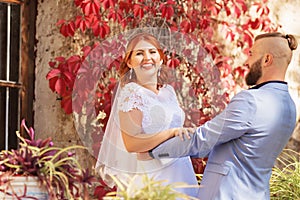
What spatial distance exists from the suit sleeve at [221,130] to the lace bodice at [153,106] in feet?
0.44

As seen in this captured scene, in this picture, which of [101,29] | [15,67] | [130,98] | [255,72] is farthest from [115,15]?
[255,72]

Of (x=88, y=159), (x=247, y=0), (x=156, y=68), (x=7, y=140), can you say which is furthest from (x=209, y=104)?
(x=247, y=0)

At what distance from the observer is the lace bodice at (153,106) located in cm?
362

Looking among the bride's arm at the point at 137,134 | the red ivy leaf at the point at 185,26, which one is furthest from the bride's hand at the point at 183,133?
the red ivy leaf at the point at 185,26

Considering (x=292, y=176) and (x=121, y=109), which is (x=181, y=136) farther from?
(x=292, y=176)

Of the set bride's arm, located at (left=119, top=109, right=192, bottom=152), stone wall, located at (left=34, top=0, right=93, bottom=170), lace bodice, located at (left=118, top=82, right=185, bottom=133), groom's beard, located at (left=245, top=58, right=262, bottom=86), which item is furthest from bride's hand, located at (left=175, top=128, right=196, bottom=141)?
stone wall, located at (left=34, top=0, right=93, bottom=170)

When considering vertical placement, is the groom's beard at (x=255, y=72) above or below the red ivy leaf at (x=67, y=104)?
above

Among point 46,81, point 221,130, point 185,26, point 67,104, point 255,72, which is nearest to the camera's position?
point 221,130

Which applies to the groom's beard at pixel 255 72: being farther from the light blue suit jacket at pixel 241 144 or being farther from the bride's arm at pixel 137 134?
the bride's arm at pixel 137 134

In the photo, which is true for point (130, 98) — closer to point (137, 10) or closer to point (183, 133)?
point (183, 133)

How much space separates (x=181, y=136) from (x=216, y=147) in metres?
0.23

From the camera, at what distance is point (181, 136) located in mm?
3525

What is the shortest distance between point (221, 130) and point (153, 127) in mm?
342

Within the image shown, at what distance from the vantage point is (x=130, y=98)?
3686mm
